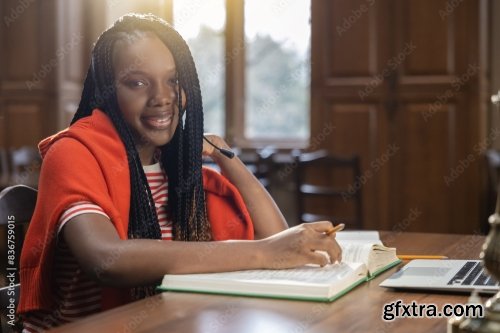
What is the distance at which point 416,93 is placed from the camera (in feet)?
16.4

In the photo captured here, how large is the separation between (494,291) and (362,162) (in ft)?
13.2

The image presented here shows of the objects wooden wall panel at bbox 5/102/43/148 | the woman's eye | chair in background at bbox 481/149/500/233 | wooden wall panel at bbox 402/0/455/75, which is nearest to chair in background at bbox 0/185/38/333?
the woman's eye

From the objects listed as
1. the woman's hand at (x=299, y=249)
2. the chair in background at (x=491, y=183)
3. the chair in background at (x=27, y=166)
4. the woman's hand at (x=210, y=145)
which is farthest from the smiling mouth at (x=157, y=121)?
the chair in background at (x=27, y=166)

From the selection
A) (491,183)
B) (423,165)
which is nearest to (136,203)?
(491,183)

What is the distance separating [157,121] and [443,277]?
2.18 feet

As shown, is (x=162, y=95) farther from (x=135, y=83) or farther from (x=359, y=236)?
(x=359, y=236)

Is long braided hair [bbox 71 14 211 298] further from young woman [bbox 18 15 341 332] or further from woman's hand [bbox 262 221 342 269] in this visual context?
woman's hand [bbox 262 221 342 269]

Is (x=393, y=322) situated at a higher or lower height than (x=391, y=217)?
higher

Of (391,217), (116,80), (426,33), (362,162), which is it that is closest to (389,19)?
(426,33)

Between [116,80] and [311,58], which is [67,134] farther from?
[311,58]

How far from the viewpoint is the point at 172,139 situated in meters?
1.72

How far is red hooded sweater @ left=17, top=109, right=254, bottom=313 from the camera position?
1.38 m

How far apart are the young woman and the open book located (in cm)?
3

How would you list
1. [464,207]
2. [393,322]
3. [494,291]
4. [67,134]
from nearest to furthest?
[393,322], [494,291], [67,134], [464,207]
